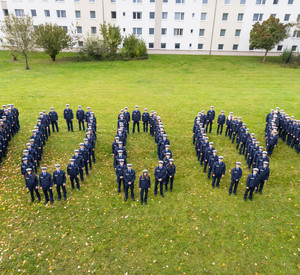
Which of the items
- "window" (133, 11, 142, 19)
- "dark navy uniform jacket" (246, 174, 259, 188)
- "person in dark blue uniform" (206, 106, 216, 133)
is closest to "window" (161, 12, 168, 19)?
"window" (133, 11, 142, 19)

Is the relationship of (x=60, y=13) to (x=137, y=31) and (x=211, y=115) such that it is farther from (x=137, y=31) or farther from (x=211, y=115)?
(x=211, y=115)

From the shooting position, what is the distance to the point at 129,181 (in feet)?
36.1

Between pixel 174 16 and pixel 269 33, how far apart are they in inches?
826

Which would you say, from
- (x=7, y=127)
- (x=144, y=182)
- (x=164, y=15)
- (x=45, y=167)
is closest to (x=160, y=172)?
(x=144, y=182)

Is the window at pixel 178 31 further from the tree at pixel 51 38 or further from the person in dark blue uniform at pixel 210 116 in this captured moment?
the person in dark blue uniform at pixel 210 116

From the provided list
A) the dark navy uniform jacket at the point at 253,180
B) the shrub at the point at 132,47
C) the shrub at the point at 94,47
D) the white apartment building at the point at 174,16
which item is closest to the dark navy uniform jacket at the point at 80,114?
the dark navy uniform jacket at the point at 253,180

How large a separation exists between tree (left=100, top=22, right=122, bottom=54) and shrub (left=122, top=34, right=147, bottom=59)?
1.69 metres

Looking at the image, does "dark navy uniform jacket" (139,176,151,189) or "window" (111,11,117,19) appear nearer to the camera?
"dark navy uniform jacket" (139,176,151,189)

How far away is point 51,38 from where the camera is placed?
142 ft

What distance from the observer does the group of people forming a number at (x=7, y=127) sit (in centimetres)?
1481

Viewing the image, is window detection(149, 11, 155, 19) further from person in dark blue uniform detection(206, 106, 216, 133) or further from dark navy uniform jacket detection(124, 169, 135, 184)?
dark navy uniform jacket detection(124, 169, 135, 184)

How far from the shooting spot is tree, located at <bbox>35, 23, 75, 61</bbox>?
42656mm

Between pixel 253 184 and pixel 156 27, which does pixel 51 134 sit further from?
pixel 156 27

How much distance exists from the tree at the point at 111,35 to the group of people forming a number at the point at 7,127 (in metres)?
34.8
